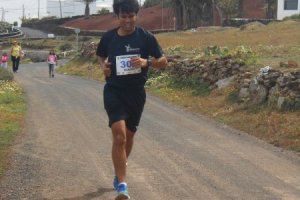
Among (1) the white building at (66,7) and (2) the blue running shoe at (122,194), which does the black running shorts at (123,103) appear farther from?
(1) the white building at (66,7)

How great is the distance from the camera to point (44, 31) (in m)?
104

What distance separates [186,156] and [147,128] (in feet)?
10.3

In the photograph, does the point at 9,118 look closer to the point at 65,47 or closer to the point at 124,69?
the point at 124,69

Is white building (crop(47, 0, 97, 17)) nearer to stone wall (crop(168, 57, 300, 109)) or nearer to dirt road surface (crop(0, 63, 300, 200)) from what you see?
stone wall (crop(168, 57, 300, 109))

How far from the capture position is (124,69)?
6.33 m

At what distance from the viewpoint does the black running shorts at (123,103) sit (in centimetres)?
640

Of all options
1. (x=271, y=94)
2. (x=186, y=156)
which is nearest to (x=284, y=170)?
(x=186, y=156)

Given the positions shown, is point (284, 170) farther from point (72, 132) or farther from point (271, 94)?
point (271, 94)

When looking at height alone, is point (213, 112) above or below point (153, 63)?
below

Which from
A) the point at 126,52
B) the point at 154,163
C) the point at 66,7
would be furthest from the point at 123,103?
the point at 66,7

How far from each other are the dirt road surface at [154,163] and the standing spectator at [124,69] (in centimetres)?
69

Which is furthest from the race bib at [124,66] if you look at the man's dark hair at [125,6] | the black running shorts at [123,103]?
the man's dark hair at [125,6]

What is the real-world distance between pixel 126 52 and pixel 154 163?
2481 mm

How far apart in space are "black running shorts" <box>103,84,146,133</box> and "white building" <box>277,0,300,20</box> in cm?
6727
